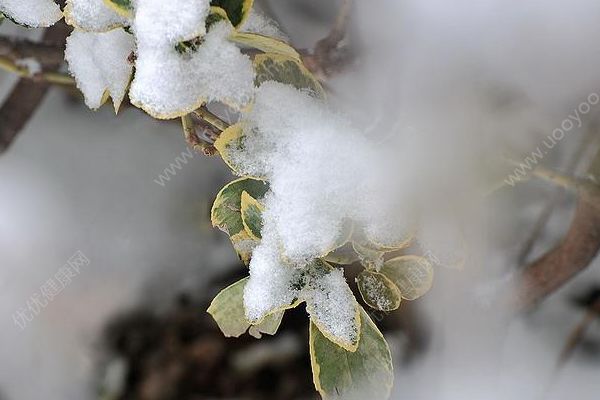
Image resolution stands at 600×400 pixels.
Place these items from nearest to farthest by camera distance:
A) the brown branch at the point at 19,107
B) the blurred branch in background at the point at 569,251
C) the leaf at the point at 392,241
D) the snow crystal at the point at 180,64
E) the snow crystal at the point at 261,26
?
the snow crystal at the point at 180,64, the leaf at the point at 392,241, the snow crystal at the point at 261,26, the blurred branch in background at the point at 569,251, the brown branch at the point at 19,107

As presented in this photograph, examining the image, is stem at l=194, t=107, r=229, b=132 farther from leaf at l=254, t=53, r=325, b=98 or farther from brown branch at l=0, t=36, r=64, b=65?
brown branch at l=0, t=36, r=64, b=65

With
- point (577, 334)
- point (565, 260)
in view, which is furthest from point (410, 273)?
point (577, 334)

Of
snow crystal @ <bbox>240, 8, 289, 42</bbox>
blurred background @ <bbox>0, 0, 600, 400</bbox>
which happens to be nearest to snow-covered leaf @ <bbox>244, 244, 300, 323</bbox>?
snow crystal @ <bbox>240, 8, 289, 42</bbox>

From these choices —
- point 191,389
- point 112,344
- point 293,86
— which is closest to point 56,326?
point 112,344

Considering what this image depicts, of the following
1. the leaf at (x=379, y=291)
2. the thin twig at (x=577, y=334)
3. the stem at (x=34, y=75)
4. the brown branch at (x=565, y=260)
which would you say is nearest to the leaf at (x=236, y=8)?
the leaf at (x=379, y=291)

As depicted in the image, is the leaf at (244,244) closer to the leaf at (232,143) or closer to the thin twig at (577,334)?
the leaf at (232,143)

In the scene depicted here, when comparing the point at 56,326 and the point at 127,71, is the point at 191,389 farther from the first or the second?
the point at 127,71

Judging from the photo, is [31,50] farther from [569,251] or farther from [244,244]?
[569,251]
